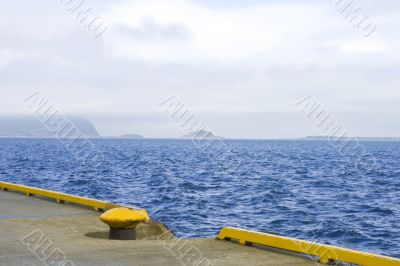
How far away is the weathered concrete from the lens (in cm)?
811

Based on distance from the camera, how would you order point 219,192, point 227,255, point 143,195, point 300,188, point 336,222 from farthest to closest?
point 300,188 → point 219,192 → point 143,195 → point 336,222 → point 227,255

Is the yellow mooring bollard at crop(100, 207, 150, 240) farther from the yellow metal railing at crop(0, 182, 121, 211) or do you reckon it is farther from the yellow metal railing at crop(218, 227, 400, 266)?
the yellow metal railing at crop(0, 182, 121, 211)

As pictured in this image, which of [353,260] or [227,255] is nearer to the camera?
[353,260]

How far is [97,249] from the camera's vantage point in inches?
348

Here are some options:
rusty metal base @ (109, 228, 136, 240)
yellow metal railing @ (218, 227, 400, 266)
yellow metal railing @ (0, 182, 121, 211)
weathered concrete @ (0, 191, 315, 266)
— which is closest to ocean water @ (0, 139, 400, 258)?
yellow metal railing @ (0, 182, 121, 211)

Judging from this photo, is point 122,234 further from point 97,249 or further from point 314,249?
point 314,249

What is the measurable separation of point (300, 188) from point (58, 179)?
15.4 metres

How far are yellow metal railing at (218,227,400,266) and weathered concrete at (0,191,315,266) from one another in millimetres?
164

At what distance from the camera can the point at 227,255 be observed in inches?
341

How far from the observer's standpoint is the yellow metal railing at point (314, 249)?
7594 millimetres

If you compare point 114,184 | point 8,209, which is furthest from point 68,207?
point 114,184

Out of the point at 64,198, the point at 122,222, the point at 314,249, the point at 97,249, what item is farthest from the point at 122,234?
the point at 64,198

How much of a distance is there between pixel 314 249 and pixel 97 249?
3.13 metres

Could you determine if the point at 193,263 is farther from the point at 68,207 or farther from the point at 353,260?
the point at 68,207
